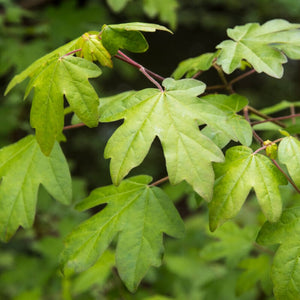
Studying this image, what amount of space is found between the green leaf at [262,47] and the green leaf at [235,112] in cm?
11

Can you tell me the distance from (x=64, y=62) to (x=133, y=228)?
0.49 meters

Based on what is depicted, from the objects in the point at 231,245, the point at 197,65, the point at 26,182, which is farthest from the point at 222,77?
the point at 231,245

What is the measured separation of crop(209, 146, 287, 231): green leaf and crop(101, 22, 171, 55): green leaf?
386 millimetres

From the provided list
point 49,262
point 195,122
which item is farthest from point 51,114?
point 49,262

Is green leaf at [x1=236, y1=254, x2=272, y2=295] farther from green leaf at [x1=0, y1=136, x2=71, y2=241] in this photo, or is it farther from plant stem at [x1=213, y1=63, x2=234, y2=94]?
green leaf at [x1=0, y1=136, x2=71, y2=241]

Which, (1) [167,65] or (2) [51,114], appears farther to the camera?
(1) [167,65]

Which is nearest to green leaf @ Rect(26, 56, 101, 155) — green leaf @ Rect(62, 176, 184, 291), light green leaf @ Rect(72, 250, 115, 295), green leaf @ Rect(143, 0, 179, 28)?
green leaf @ Rect(62, 176, 184, 291)

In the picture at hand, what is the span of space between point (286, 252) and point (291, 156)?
0.77 feet

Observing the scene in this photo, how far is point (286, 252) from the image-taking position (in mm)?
983

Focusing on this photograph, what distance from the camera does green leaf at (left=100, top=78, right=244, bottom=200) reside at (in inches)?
37.8

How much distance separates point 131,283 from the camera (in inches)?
41.2

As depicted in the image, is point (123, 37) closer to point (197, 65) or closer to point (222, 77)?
point (197, 65)

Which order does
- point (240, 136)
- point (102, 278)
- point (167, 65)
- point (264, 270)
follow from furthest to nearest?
point (167, 65) < point (102, 278) < point (264, 270) < point (240, 136)

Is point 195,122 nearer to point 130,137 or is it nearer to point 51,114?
point 130,137
